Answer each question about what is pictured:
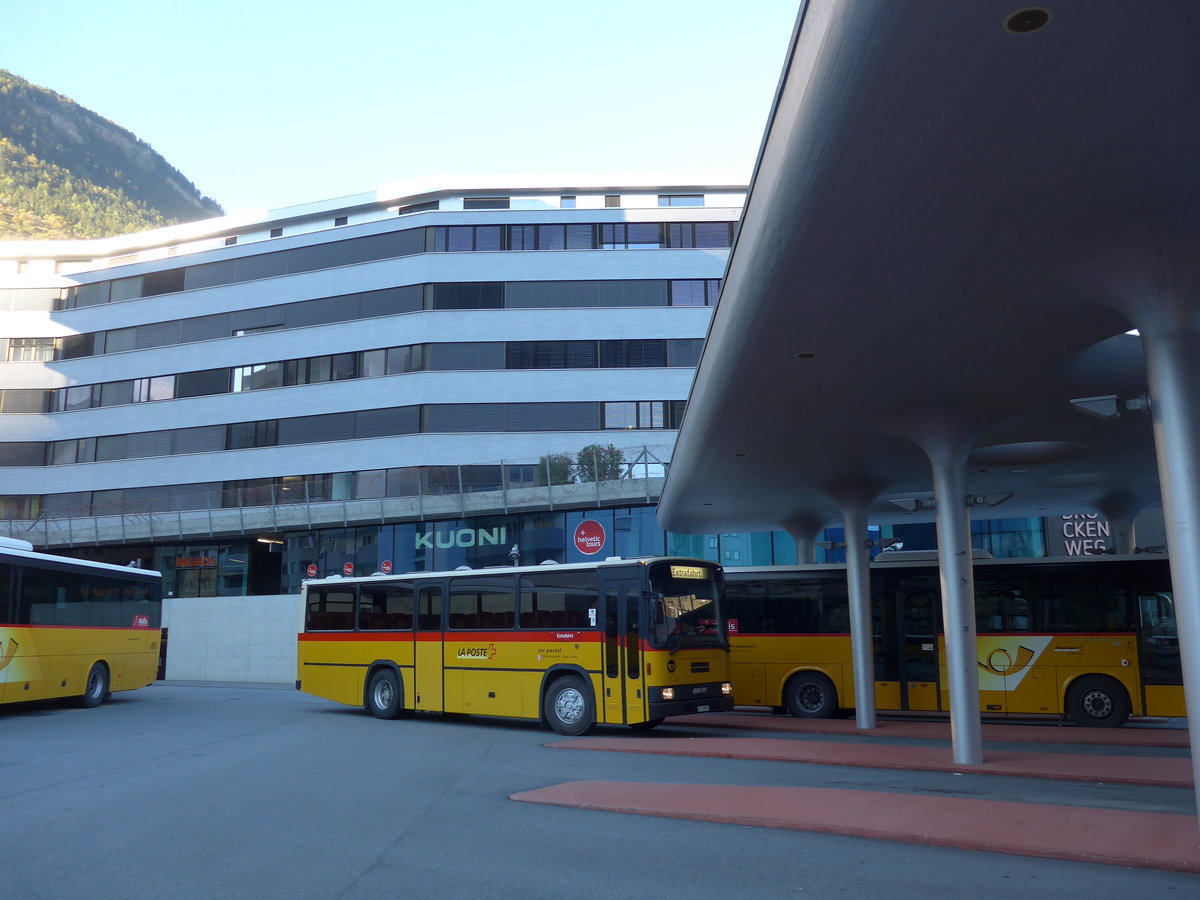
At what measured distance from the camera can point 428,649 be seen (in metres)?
18.4

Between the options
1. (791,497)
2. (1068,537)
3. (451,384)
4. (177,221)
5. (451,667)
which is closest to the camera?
(451,667)

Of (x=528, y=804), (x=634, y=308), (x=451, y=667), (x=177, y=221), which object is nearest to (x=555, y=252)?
(x=634, y=308)

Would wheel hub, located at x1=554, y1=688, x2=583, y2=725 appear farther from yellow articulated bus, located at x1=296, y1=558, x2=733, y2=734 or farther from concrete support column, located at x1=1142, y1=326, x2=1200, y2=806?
concrete support column, located at x1=1142, y1=326, x2=1200, y2=806

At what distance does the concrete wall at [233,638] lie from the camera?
34.2m

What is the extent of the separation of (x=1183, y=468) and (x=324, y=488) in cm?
3322

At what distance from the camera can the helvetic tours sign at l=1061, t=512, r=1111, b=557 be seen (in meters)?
31.0

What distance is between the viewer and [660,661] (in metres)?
15.4

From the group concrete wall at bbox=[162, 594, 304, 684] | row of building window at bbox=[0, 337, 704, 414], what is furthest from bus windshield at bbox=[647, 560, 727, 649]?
row of building window at bbox=[0, 337, 704, 414]

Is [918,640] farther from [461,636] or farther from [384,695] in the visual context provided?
[384,695]

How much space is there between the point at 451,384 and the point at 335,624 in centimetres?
2048

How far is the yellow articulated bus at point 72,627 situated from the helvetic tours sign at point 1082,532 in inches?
1023

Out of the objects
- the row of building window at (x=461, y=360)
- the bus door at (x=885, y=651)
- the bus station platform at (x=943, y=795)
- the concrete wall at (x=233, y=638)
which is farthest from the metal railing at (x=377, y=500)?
the bus station platform at (x=943, y=795)

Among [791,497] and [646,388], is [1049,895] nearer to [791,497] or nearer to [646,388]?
[791,497]

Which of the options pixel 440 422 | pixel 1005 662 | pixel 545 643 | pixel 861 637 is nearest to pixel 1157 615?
pixel 1005 662
